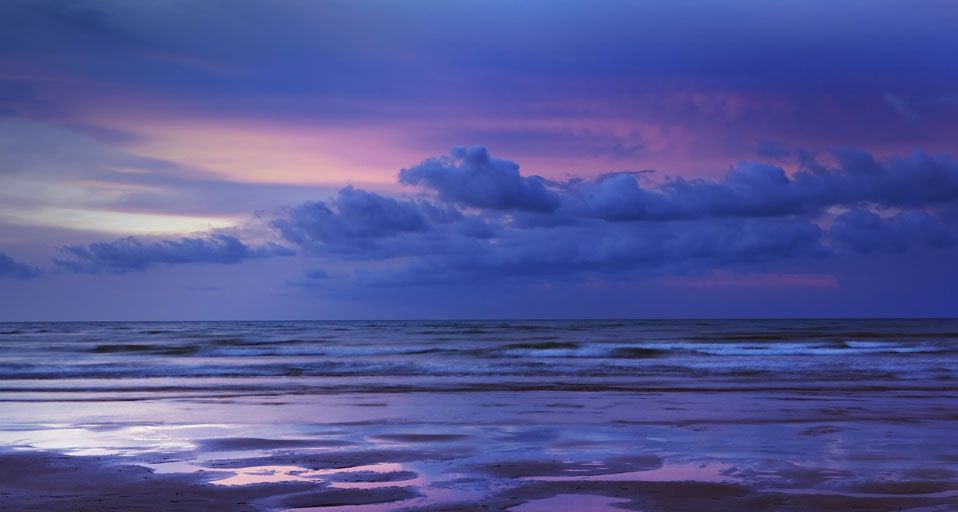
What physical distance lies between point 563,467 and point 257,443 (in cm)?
498


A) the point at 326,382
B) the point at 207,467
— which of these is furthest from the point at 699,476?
the point at 326,382

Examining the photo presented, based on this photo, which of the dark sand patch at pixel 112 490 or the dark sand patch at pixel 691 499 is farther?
the dark sand patch at pixel 112 490

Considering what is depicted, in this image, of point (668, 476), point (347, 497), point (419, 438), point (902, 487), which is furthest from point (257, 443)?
point (902, 487)

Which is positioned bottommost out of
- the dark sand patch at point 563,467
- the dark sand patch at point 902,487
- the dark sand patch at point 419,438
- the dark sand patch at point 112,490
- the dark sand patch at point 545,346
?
the dark sand patch at point 545,346

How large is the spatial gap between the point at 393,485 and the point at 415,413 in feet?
25.0

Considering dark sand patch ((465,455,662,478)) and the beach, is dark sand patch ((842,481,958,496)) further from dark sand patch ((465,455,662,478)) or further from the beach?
dark sand patch ((465,455,662,478))

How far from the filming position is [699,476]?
1059cm

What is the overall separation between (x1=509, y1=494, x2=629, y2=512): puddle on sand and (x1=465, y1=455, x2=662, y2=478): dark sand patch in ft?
4.25

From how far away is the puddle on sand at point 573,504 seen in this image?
888 cm

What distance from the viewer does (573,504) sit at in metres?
9.13

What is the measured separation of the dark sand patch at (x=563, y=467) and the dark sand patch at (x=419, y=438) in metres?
2.38

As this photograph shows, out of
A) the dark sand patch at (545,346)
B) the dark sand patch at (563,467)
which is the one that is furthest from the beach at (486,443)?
the dark sand patch at (545,346)

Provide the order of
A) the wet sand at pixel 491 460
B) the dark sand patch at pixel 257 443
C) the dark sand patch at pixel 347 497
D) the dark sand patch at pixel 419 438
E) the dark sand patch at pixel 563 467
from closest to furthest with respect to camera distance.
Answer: the dark sand patch at pixel 347 497 → the wet sand at pixel 491 460 → the dark sand patch at pixel 563 467 → the dark sand patch at pixel 257 443 → the dark sand patch at pixel 419 438

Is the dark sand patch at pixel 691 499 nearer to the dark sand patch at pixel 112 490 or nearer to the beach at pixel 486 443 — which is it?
the beach at pixel 486 443
